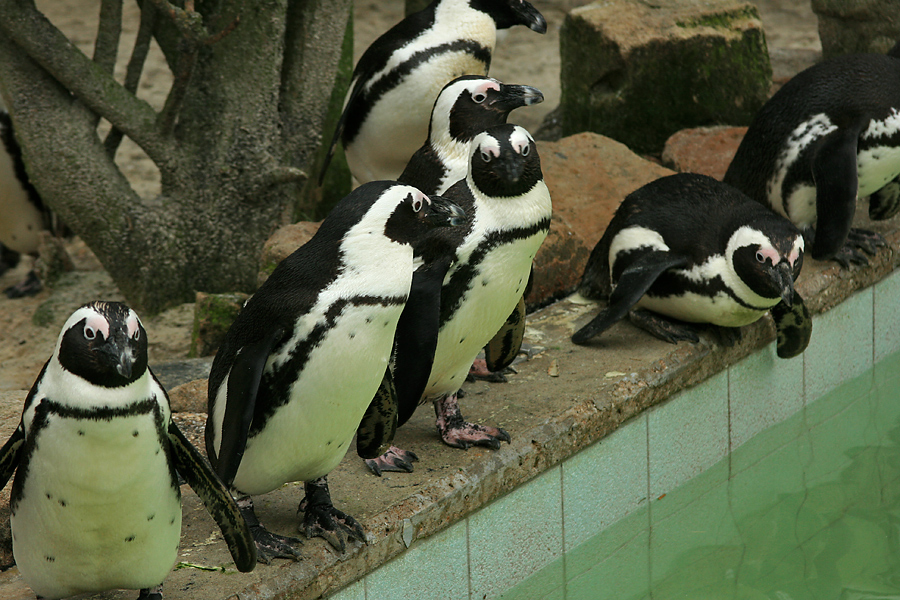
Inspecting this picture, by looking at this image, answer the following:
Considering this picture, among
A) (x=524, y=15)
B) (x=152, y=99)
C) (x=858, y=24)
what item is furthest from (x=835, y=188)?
(x=152, y=99)

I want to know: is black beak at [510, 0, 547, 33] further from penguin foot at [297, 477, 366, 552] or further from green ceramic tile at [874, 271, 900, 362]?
penguin foot at [297, 477, 366, 552]

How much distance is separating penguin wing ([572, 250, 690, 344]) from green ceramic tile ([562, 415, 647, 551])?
0.34 metres

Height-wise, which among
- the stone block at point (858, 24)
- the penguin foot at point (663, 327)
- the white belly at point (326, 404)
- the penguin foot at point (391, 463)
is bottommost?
the penguin foot at point (391, 463)

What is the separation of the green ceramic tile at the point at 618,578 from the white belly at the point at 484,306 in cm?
63

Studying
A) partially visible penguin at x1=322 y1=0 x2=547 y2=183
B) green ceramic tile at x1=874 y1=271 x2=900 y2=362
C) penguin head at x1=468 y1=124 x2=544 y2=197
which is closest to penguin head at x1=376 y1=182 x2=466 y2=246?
penguin head at x1=468 y1=124 x2=544 y2=197

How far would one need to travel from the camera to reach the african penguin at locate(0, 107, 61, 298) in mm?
4926

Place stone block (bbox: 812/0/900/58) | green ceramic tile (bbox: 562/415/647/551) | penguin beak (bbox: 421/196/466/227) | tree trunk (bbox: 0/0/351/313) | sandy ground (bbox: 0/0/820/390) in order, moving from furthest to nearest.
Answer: stone block (bbox: 812/0/900/58), sandy ground (bbox: 0/0/820/390), tree trunk (bbox: 0/0/351/313), green ceramic tile (bbox: 562/415/647/551), penguin beak (bbox: 421/196/466/227)

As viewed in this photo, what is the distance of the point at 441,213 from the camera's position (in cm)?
218

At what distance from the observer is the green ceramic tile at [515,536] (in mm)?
2520

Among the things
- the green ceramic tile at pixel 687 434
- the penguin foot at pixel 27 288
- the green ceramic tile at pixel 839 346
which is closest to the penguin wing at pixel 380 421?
the green ceramic tile at pixel 687 434

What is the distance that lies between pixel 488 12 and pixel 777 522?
1.85 metres

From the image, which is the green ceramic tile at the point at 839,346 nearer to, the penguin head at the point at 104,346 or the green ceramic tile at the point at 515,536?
the green ceramic tile at the point at 515,536

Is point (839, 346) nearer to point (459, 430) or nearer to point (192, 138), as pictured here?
point (459, 430)

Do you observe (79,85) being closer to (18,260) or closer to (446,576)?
(18,260)
